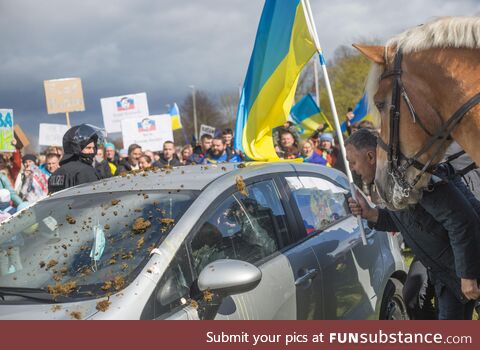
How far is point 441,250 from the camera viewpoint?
9.49 feet

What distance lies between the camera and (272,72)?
4547mm

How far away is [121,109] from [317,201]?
385 inches

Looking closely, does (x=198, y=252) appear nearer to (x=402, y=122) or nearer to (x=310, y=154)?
(x=402, y=122)

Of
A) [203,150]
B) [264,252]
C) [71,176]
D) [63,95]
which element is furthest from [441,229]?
[63,95]

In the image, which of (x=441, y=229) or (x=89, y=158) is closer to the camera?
(x=441, y=229)

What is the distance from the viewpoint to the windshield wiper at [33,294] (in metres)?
2.35

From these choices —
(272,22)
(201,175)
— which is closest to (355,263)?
(201,175)

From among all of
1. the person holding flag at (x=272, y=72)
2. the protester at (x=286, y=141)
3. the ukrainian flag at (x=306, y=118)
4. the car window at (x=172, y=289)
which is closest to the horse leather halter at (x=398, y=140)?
the car window at (x=172, y=289)

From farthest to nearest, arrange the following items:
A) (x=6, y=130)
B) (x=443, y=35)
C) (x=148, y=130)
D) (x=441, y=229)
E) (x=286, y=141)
→ (x=148, y=130)
(x=6, y=130)
(x=286, y=141)
(x=441, y=229)
(x=443, y=35)

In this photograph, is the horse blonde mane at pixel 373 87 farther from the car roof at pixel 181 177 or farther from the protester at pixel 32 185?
the protester at pixel 32 185

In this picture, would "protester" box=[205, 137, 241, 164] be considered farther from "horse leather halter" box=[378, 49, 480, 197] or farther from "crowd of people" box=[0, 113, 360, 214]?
"horse leather halter" box=[378, 49, 480, 197]

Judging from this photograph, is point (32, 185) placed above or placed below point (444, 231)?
above
